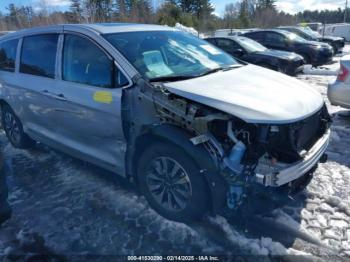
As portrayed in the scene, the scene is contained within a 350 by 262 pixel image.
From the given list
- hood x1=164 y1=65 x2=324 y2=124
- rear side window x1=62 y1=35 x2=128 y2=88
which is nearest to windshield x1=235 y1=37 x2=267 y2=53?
hood x1=164 y1=65 x2=324 y2=124

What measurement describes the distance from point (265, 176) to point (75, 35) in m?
2.52

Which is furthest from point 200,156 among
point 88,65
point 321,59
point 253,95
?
point 321,59

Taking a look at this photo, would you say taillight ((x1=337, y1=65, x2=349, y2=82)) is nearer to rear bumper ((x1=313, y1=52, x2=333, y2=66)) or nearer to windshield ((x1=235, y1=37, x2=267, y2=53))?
windshield ((x1=235, y1=37, x2=267, y2=53))

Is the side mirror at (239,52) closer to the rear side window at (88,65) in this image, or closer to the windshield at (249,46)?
the windshield at (249,46)

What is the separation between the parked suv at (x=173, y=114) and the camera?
2.65 m

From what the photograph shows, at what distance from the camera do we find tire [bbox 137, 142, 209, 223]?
2.85 m

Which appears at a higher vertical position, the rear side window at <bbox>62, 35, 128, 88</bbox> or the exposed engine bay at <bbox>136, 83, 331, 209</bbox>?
the rear side window at <bbox>62, 35, 128, 88</bbox>

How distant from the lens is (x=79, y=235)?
309 cm

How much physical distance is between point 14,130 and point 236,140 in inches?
157

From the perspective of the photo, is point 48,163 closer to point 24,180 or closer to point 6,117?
point 24,180

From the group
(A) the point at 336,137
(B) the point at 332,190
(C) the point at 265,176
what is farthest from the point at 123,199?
(A) the point at 336,137

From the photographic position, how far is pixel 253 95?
9.47 ft

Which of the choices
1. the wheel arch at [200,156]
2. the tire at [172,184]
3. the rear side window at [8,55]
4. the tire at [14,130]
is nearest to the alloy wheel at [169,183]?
the tire at [172,184]

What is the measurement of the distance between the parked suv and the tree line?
34001mm
